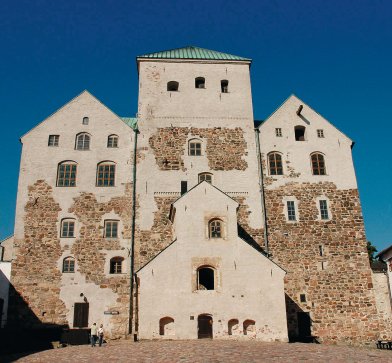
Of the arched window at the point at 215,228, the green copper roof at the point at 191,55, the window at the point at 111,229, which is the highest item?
the green copper roof at the point at 191,55

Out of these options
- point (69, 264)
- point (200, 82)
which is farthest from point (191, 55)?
point (69, 264)

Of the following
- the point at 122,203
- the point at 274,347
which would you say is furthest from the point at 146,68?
the point at 274,347

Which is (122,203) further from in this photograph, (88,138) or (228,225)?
(228,225)

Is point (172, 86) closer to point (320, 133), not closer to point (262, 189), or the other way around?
point (262, 189)

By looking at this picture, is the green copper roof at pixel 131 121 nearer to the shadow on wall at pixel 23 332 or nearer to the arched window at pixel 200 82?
the arched window at pixel 200 82

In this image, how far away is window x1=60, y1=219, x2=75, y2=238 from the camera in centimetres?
2847

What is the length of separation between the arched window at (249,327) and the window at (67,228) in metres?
12.6

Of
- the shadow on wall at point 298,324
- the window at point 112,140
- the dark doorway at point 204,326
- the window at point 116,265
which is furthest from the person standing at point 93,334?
the window at point 112,140

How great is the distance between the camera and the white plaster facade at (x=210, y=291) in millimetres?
23969

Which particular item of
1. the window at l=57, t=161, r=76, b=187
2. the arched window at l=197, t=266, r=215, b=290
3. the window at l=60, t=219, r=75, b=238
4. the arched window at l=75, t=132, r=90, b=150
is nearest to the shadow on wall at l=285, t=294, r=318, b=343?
the arched window at l=197, t=266, r=215, b=290

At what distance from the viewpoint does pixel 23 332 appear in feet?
82.0

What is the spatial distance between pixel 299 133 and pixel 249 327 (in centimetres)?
1530

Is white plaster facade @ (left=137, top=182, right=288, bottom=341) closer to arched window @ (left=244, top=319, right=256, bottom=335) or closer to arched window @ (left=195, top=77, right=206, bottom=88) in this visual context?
arched window @ (left=244, top=319, right=256, bottom=335)

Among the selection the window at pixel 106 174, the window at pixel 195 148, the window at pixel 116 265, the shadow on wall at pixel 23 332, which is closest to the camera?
the shadow on wall at pixel 23 332
